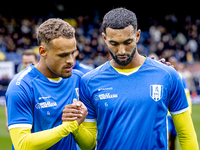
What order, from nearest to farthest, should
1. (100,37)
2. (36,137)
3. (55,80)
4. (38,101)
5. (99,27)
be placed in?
(36,137), (38,101), (55,80), (100,37), (99,27)

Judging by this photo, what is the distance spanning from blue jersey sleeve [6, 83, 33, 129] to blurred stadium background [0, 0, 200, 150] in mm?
12057

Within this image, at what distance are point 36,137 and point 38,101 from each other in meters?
0.33

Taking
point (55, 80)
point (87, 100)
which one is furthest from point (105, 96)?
point (55, 80)

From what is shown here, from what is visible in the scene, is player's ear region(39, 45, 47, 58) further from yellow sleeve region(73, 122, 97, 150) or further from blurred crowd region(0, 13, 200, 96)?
blurred crowd region(0, 13, 200, 96)

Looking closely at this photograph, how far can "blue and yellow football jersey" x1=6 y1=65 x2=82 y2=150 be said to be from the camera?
2.36 m

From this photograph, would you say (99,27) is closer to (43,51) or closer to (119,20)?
(43,51)

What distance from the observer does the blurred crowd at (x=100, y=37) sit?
687 inches

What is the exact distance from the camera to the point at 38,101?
98.0 inches

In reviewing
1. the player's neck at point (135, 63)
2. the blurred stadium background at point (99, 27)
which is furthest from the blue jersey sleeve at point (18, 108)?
the blurred stadium background at point (99, 27)

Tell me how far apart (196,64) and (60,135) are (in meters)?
16.2

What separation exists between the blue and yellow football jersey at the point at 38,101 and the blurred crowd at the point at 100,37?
13.3 meters

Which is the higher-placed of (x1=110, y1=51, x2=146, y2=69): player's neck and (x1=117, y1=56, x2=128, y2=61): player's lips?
(x1=117, y1=56, x2=128, y2=61): player's lips

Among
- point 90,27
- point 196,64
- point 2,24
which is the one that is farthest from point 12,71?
point 196,64

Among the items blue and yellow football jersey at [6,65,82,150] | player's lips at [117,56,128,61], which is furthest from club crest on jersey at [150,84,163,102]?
blue and yellow football jersey at [6,65,82,150]
